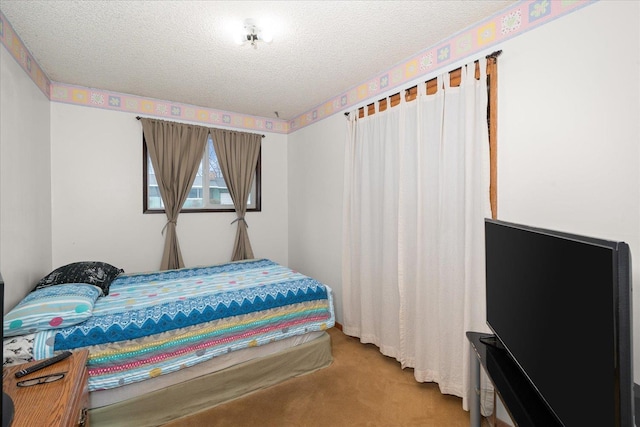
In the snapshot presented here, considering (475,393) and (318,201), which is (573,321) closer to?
(475,393)

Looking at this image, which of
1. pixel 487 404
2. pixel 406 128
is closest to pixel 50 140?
pixel 406 128

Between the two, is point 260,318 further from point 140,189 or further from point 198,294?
point 140,189

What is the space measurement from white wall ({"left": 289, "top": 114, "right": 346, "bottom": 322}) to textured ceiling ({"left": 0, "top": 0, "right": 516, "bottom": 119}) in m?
0.69

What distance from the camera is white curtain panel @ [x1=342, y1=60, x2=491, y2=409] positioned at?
2.07m

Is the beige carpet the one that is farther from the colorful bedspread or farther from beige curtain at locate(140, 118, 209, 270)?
beige curtain at locate(140, 118, 209, 270)

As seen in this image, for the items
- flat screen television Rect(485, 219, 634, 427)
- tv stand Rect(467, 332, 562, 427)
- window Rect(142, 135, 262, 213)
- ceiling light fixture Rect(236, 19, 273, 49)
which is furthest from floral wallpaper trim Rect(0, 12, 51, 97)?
tv stand Rect(467, 332, 562, 427)

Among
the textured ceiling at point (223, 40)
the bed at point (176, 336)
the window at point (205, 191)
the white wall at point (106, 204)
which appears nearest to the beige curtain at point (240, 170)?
the window at point (205, 191)

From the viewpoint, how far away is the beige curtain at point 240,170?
3.93 metres

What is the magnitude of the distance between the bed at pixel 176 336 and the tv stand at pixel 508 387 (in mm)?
1361

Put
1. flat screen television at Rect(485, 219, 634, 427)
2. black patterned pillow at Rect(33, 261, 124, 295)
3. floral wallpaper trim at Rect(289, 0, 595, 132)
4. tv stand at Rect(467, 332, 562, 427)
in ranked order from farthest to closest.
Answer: black patterned pillow at Rect(33, 261, 124, 295), floral wallpaper trim at Rect(289, 0, 595, 132), tv stand at Rect(467, 332, 562, 427), flat screen television at Rect(485, 219, 634, 427)

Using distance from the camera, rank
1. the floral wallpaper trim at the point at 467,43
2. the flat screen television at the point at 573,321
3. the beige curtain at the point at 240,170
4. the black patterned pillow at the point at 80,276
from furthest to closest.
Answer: the beige curtain at the point at 240,170
the black patterned pillow at the point at 80,276
the floral wallpaper trim at the point at 467,43
the flat screen television at the point at 573,321

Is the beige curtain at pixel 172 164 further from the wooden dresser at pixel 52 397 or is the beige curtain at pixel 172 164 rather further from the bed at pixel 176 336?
the wooden dresser at pixel 52 397

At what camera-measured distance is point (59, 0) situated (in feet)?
5.90

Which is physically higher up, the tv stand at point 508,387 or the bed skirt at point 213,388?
the tv stand at point 508,387
